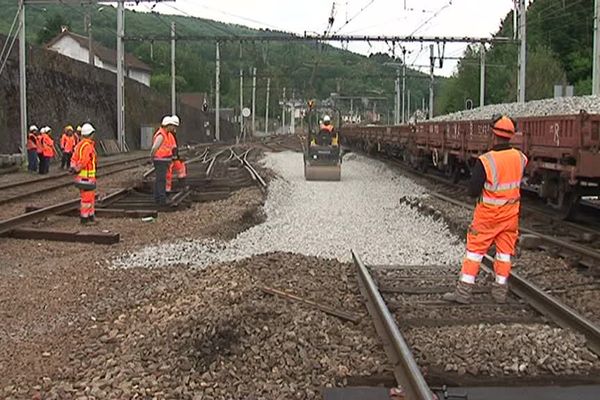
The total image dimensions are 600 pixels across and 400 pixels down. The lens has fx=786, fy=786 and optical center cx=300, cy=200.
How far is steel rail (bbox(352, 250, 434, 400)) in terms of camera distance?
4704mm

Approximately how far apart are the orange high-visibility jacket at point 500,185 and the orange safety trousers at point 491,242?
0.20 feet

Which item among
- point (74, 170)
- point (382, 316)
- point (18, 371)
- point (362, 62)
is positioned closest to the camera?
point (18, 371)

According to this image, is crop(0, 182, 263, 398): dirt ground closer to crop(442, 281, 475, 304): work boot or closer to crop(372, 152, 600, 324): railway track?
crop(442, 281, 475, 304): work boot

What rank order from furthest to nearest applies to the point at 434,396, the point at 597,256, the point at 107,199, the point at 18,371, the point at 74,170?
the point at 107,199, the point at 74,170, the point at 597,256, the point at 18,371, the point at 434,396

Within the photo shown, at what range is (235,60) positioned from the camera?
82562 millimetres

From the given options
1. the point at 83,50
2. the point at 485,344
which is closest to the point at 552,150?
the point at 485,344

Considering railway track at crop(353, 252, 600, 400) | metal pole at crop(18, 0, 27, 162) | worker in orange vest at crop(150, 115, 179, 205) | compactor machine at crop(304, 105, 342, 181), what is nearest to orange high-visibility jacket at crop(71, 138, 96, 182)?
worker in orange vest at crop(150, 115, 179, 205)

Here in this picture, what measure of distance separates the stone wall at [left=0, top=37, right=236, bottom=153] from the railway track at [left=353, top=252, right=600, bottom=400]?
27.6 meters

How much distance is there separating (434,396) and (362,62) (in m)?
53.0

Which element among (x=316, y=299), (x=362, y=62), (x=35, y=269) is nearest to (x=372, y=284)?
(x=316, y=299)

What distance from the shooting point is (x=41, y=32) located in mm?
94938

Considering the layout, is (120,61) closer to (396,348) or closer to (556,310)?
(556,310)

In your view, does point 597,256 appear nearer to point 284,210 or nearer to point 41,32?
point 284,210

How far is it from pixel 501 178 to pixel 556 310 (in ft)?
4.10
